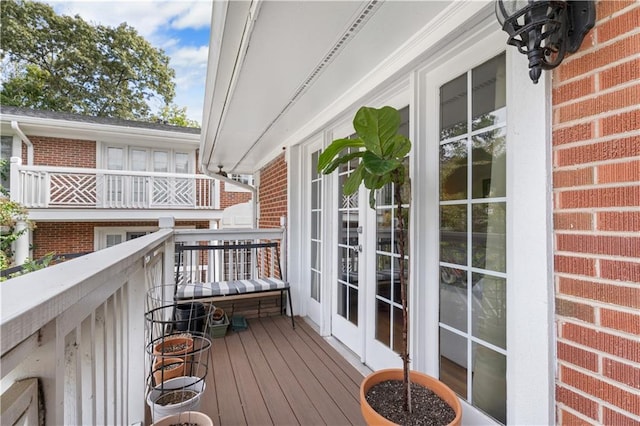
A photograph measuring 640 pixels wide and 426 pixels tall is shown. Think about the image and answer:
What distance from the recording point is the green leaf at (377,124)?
1.37 metres

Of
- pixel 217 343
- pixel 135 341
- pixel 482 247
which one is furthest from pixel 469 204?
pixel 217 343

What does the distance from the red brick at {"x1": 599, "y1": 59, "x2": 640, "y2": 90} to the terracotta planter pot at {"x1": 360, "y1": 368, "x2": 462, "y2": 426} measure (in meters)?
1.37

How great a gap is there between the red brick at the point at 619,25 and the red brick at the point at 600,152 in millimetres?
340

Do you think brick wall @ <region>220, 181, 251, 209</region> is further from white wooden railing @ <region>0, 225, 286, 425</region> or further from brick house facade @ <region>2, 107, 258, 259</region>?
white wooden railing @ <region>0, 225, 286, 425</region>

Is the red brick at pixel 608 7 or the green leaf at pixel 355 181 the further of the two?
the green leaf at pixel 355 181

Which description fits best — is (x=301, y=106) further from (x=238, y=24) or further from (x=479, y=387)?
(x=479, y=387)

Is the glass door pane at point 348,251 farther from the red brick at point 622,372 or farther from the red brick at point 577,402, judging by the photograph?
the red brick at point 622,372

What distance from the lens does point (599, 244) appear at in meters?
1.00

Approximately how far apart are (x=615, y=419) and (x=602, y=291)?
1.30ft

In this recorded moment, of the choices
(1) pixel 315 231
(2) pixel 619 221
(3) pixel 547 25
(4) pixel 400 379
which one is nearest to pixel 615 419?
(2) pixel 619 221

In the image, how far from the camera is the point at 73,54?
1233 cm

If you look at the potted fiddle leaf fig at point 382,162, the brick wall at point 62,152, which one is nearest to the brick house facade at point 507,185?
the potted fiddle leaf fig at point 382,162

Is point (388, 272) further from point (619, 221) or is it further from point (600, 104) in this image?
point (600, 104)

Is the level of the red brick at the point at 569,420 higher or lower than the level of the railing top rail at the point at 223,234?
lower
